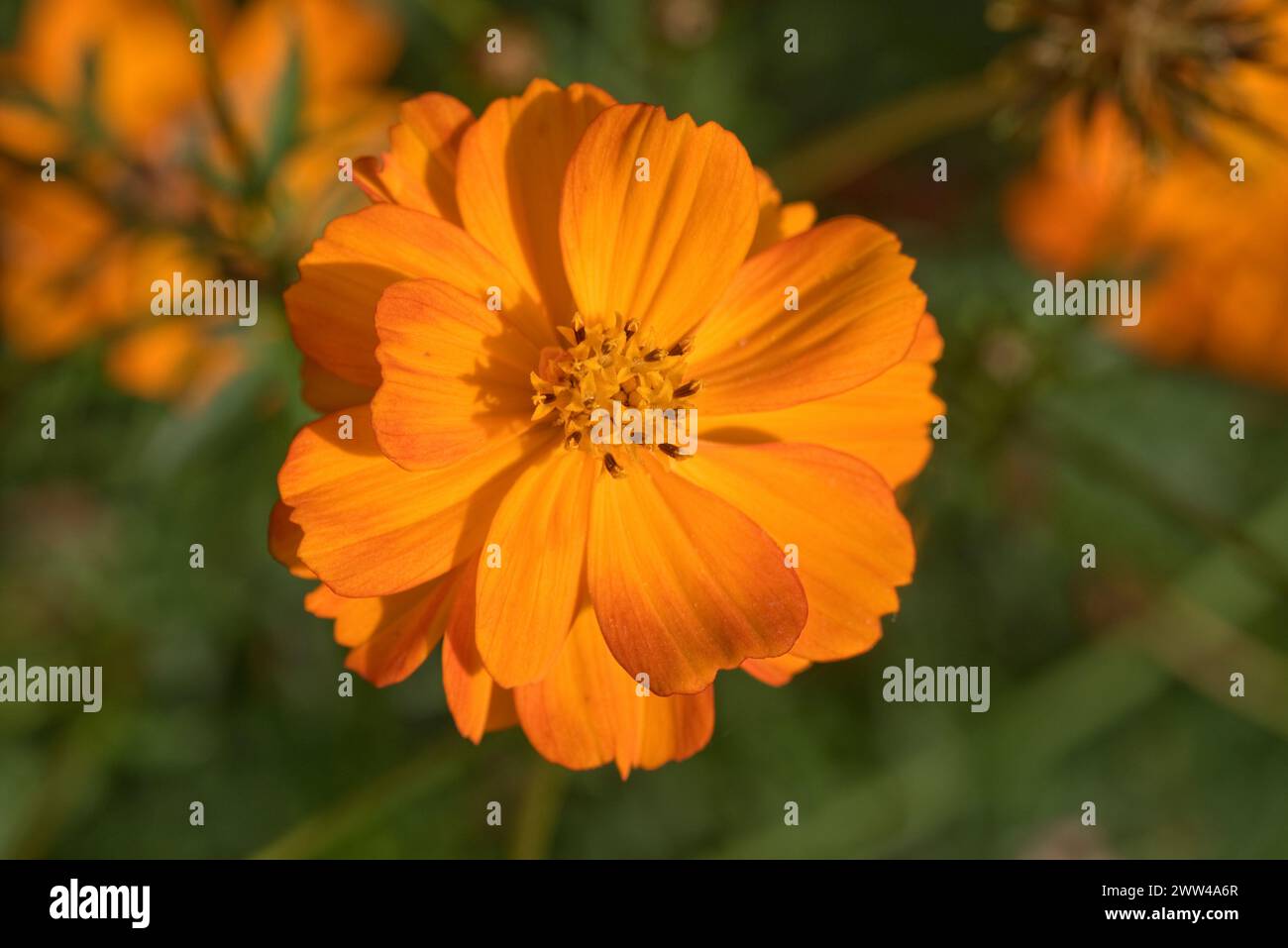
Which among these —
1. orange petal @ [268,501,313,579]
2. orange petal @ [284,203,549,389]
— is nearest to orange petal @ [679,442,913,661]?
orange petal @ [284,203,549,389]

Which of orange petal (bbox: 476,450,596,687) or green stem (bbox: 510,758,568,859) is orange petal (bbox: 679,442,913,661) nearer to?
orange petal (bbox: 476,450,596,687)

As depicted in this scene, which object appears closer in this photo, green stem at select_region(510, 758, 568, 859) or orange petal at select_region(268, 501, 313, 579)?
orange petal at select_region(268, 501, 313, 579)

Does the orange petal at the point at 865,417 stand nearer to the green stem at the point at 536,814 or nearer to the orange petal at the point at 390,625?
the orange petal at the point at 390,625

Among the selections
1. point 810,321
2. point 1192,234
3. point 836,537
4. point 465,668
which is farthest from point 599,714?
point 1192,234

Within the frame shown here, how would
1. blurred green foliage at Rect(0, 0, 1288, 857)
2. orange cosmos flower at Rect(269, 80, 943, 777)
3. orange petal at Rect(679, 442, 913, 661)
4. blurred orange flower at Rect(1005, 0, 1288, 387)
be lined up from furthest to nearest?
blurred green foliage at Rect(0, 0, 1288, 857) → blurred orange flower at Rect(1005, 0, 1288, 387) → orange petal at Rect(679, 442, 913, 661) → orange cosmos flower at Rect(269, 80, 943, 777)

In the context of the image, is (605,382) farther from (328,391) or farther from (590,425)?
(328,391)

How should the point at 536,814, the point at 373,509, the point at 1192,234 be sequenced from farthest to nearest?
the point at 1192,234 → the point at 536,814 → the point at 373,509
